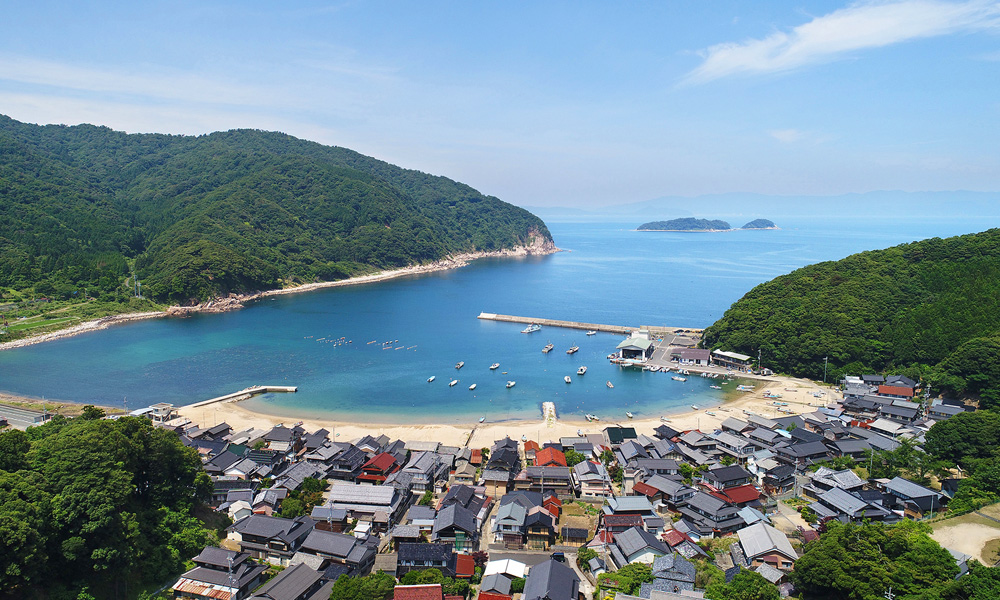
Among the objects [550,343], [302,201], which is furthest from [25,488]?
[302,201]

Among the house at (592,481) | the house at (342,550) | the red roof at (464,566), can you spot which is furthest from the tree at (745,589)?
the house at (342,550)

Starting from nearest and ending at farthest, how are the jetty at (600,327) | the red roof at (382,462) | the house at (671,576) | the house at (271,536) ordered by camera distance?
the house at (671,576)
the house at (271,536)
the red roof at (382,462)
the jetty at (600,327)

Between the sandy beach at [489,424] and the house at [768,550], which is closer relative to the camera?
the house at [768,550]

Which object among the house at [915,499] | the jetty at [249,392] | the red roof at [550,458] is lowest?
the jetty at [249,392]

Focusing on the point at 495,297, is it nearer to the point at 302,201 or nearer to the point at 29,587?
the point at 302,201

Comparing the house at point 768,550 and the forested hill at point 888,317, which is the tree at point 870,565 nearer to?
the house at point 768,550

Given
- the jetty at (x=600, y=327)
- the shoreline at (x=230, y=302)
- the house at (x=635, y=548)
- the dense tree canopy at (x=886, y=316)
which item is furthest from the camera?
the jetty at (x=600, y=327)

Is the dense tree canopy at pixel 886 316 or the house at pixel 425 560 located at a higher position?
the dense tree canopy at pixel 886 316
